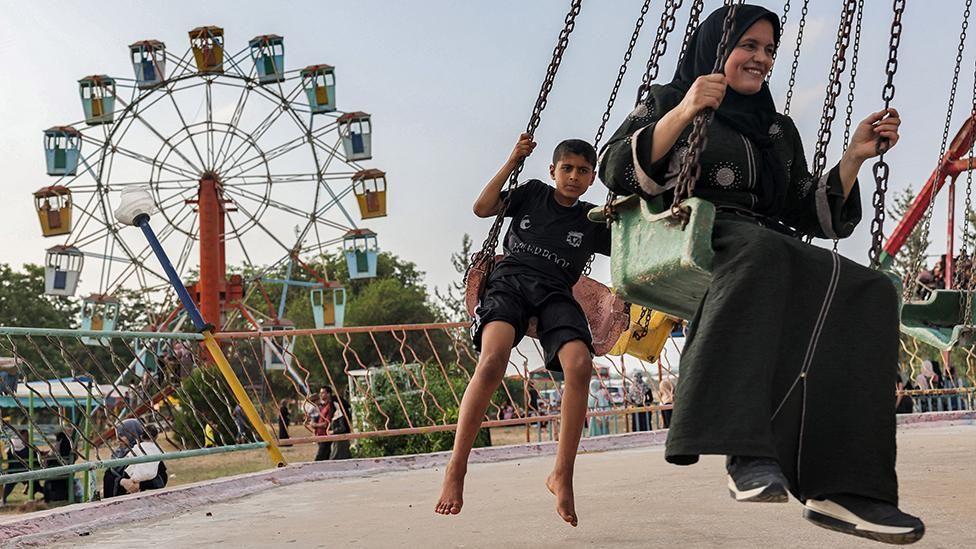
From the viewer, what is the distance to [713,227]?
105 inches

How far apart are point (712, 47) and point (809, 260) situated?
2.70 ft

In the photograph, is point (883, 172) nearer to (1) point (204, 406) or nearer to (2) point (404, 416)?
(2) point (404, 416)

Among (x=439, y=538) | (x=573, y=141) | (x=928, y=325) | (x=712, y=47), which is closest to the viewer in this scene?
(x=712, y=47)

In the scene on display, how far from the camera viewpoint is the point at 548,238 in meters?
4.21

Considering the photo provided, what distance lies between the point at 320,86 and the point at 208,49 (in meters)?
3.51

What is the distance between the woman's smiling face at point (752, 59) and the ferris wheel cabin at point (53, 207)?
30.9 m

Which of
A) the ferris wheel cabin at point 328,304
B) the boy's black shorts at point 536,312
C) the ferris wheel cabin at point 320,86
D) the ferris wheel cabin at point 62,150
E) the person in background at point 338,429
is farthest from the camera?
the ferris wheel cabin at point 328,304

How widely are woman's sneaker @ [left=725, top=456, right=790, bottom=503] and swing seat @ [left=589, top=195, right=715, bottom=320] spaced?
0.49m

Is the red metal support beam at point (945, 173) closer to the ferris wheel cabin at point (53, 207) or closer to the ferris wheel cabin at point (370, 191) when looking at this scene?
the ferris wheel cabin at point (370, 191)

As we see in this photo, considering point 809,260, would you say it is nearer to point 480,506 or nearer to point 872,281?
point 872,281

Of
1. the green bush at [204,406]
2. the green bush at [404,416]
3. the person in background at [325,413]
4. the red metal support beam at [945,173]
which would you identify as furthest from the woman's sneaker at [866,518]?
the red metal support beam at [945,173]

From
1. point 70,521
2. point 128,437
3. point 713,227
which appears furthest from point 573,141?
point 128,437

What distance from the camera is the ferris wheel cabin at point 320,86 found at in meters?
32.7

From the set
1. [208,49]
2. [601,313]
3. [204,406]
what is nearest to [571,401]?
[601,313]
